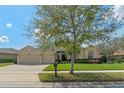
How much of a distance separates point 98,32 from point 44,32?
2868 millimetres

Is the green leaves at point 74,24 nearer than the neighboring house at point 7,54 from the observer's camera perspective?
Yes

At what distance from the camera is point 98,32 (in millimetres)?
13594

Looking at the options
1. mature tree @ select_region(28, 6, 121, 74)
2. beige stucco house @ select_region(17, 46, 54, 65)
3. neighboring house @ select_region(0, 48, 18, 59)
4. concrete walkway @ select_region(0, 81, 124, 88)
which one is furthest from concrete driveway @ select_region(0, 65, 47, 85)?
neighboring house @ select_region(0, 48, 18, 59)

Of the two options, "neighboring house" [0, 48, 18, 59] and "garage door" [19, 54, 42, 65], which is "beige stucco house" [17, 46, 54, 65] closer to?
"garage door" [19, 54, 42, 65]

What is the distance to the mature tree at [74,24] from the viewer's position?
13405 millimetres

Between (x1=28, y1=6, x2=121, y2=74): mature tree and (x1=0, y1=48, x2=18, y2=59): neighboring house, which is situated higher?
(x1=28, y1=6, x2=121, y2=74): mature tree

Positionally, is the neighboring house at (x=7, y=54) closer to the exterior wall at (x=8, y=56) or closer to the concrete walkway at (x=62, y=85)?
the exterior wall at (x=8, y=56)

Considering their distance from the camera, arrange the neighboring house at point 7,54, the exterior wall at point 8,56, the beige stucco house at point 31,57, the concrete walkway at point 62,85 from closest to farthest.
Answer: the concrete walkway at point 62,85
the beige stucco house at point 31,57
the neighboring house at point 7,54
the exterior wall at point 8,56

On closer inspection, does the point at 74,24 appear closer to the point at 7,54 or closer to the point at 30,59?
the point at 30,59

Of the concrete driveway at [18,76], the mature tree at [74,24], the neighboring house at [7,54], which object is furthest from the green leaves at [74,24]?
the neighboring house at [7,54]

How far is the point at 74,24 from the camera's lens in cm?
1381

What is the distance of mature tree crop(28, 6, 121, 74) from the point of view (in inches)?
528
